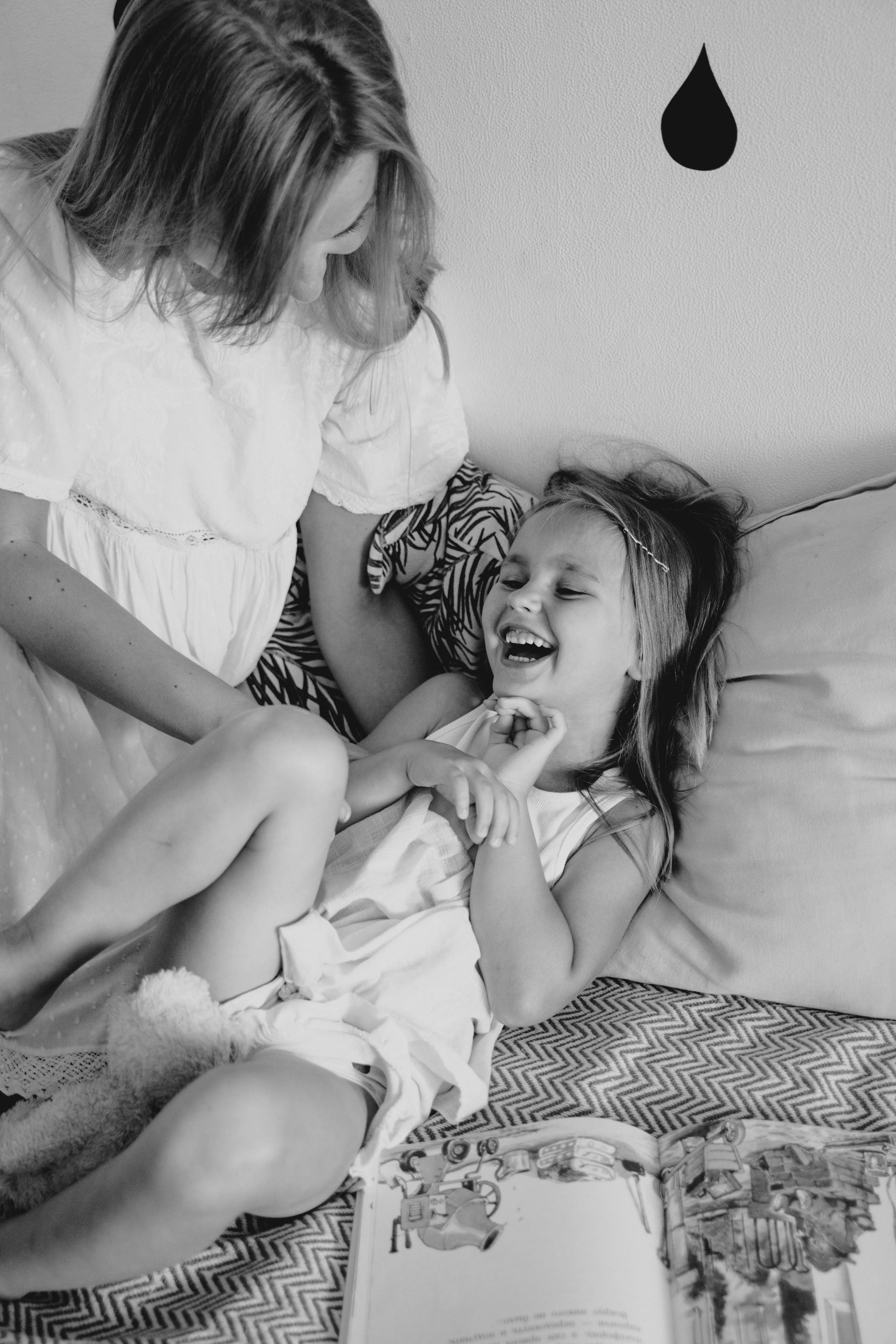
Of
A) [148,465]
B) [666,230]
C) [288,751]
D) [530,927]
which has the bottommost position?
[530,927]

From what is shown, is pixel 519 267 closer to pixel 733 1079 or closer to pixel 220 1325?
pixel 733 1079

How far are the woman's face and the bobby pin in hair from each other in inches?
15.9

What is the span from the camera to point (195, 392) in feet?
3.73

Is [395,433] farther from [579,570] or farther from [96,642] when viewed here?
[96,642]

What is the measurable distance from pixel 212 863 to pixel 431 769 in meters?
0.23

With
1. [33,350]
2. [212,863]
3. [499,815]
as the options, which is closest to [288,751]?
[212,863]

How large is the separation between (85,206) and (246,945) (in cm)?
60

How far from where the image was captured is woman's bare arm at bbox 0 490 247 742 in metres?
1.03

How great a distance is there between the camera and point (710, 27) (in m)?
1.14

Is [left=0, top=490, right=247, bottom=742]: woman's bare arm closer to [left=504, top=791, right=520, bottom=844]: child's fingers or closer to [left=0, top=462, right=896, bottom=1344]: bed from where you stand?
[left=504, top=791, right=520, bottom=844]: child's fingers

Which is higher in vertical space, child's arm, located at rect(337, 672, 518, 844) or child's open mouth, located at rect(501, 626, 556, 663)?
child's open mouth, located at rect(501, 626, 556, 663)

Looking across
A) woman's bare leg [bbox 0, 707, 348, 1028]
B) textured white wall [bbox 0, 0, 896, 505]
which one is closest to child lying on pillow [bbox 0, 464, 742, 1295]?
woman's bare leg [bbox 0, 707, 348, 1028]

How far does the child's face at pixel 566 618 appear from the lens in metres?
1.15

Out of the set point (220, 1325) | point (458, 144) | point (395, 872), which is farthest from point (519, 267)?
point (220, 1325)
